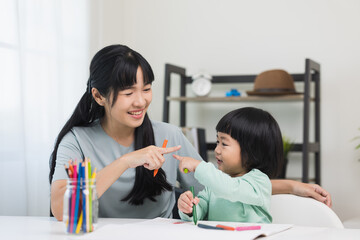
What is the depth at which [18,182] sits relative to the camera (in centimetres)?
263

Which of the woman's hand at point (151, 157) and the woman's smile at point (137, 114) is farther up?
the woman's smile at point (137, 114)

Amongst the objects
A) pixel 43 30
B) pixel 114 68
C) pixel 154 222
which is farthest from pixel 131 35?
pixel 154 222

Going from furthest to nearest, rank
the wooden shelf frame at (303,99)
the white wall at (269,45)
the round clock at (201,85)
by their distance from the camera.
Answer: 1. the round clock at (201,85)
2. the white wall at (269,45)
3. the wooden shelf frame at (303,99)

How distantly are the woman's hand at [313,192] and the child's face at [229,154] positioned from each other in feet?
0.62

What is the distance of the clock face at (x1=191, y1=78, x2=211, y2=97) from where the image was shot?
350 cm

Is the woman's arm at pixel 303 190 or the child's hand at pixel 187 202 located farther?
the woman's arm at pixel 303 190

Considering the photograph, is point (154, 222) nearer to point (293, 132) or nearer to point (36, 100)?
point (36, 100)

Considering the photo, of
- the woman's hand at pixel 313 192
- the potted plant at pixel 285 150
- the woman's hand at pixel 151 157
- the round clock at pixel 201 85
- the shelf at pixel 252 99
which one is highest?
the round clock at pixel 201 85

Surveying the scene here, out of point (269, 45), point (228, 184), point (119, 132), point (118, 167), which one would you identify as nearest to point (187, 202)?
point (228, 184)

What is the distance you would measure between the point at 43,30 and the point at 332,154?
2.05 metres

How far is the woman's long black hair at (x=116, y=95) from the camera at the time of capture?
5.40ft

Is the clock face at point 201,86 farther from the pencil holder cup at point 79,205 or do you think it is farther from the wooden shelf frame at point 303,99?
the pencil holder cup at point 79,205

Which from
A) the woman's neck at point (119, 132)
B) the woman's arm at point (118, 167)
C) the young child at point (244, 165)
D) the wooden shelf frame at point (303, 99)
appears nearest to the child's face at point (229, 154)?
the young child at point (244, 165)

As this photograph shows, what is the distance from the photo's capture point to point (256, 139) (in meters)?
1.60
